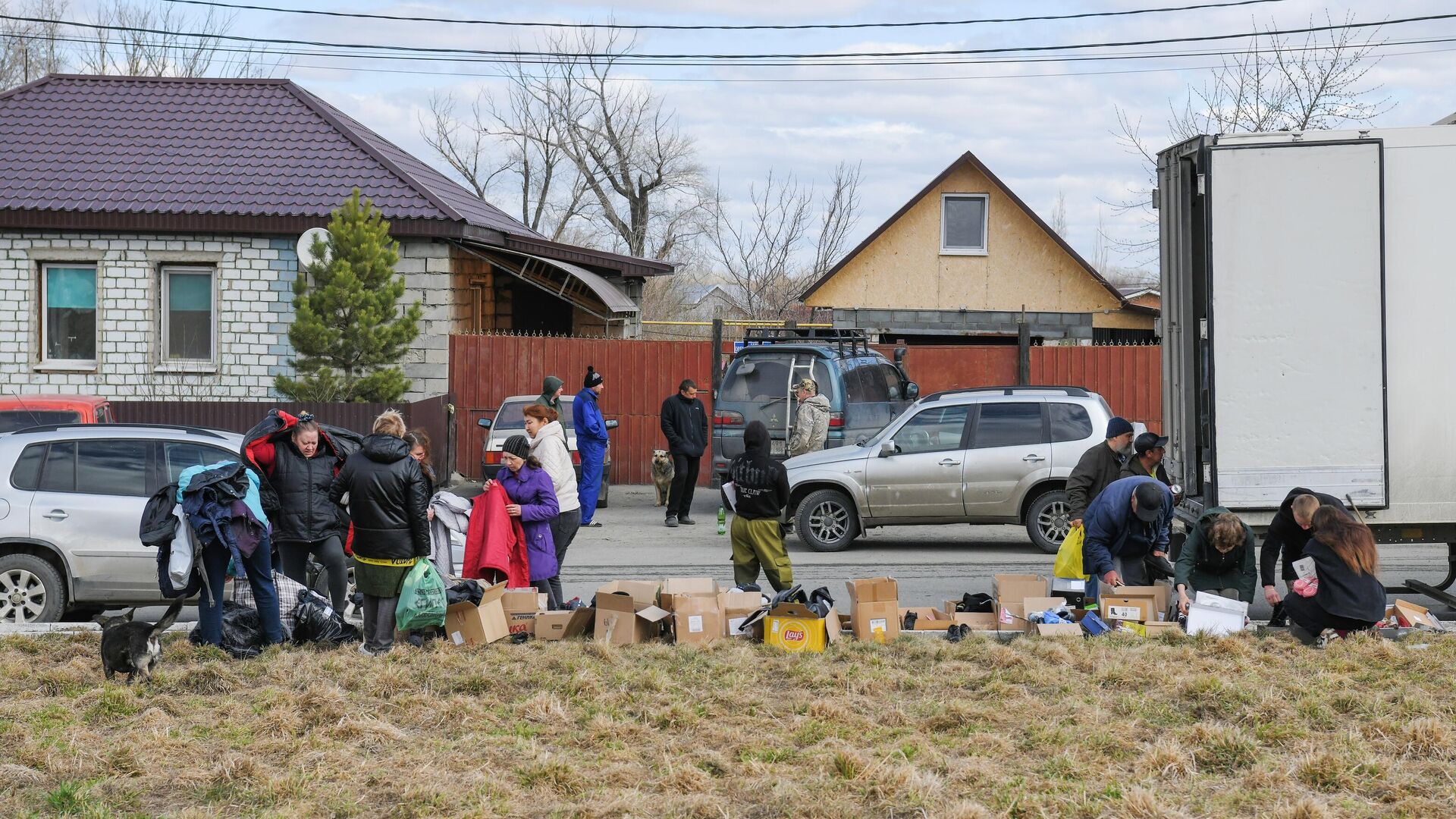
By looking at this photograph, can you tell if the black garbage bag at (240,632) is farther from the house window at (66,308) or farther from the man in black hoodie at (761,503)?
the house window at (66,308)

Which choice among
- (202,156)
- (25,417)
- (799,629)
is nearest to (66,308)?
(202,156)

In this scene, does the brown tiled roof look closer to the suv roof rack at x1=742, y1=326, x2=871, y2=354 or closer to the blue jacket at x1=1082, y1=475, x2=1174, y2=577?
the suv roof rack at x1=742, y1=326, x2=871, y2=354

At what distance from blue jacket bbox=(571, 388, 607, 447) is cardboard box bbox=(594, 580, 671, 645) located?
206 inches

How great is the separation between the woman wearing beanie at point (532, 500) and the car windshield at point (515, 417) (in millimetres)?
7999

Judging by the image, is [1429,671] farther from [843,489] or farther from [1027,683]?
[843,489]

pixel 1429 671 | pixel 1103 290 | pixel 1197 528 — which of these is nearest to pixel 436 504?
pixel 1197 528

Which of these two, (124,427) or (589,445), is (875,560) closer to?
(589,445)

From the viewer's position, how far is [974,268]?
29656 mm

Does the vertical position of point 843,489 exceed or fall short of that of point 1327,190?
it falls short

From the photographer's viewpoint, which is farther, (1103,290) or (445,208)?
(1103,290)

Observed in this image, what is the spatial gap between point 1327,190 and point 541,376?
1290 cm

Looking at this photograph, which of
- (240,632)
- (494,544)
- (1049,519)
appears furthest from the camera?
(1049,519)

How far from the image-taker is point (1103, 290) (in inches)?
1166

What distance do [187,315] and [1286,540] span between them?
54.2 feet
